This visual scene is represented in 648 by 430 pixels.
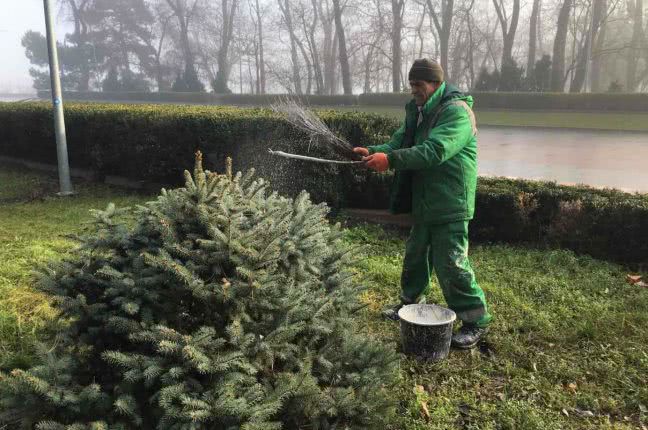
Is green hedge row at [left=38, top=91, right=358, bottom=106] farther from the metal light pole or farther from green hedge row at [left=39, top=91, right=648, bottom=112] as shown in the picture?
the metal light pole

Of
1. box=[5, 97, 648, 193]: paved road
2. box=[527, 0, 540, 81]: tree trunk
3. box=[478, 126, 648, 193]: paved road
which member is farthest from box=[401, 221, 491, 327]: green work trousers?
box=[527, 0, 540, 81]: tree trunk

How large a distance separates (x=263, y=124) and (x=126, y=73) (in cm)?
5025

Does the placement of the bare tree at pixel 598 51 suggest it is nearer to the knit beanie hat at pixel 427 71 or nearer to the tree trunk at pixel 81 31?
the knit beanie hat at pixel 427 71

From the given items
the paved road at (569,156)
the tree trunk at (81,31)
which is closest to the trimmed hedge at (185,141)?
the paved road at (569,156)

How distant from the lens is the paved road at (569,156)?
361 inches

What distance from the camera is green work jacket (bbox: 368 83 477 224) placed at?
10.3 feet

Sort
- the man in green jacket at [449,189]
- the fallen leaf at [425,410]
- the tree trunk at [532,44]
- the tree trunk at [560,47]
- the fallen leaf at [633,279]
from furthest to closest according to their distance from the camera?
the tree trunk at [532,44] < the tree trunk at [560,47] < the fallen leaf at [633,279] < the man in green jacket at [449,189] < the fallen leaf at [425,410]

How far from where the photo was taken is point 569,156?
1184 cm

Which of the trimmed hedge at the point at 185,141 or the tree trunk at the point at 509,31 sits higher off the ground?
the tree trunk at the point at 509,31

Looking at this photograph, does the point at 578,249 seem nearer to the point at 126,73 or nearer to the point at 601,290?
the point at 601,290

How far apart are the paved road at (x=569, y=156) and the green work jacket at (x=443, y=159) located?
19.1 feet

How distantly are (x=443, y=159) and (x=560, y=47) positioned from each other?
29.8m

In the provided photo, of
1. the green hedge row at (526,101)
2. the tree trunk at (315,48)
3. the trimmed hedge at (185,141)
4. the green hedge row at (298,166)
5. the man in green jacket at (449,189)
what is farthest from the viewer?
the tree trunk at (315,48)

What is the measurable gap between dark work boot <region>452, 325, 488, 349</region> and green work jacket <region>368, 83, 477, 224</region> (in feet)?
2.58
